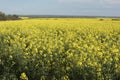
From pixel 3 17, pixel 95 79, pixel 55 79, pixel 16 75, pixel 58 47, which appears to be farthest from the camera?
pixel 3 17

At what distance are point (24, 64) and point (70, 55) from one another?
1140 millimetres

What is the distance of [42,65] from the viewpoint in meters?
7.66

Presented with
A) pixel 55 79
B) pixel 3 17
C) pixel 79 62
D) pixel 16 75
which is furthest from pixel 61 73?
pixel 3 17

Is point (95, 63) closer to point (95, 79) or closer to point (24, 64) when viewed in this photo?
point (95, 79)

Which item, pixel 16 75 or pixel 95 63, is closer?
pixel 95 63

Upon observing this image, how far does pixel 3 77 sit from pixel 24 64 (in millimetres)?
571

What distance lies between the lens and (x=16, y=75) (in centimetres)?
803

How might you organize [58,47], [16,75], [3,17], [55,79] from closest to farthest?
[55,79], [16,75], [58,47], [3,17]

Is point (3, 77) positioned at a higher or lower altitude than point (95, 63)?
lower

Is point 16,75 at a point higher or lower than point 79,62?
lower

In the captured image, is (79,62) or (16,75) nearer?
(79,62)

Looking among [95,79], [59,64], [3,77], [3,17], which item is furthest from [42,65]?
[3,17]

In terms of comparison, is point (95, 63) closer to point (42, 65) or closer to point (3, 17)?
point (42, 65)

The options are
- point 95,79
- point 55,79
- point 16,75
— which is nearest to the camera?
point 95,79
